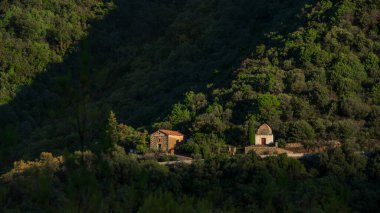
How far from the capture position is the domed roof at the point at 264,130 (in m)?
39.3

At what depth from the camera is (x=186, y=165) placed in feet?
116

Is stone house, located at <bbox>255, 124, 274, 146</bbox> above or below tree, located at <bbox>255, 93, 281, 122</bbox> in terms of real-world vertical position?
below

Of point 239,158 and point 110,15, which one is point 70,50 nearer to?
point 110,15

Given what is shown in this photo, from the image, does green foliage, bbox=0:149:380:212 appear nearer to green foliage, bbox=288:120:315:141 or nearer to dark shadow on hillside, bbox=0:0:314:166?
green foliage, bbox=288:120:315:141

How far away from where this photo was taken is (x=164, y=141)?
3991 cm

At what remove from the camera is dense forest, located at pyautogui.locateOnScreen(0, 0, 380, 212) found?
25.8m

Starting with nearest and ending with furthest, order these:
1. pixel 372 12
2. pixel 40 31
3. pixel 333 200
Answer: pixel 333 200 → pixel 372 12 → pixel 40 31

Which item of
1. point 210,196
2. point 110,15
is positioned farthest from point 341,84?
point 110,15

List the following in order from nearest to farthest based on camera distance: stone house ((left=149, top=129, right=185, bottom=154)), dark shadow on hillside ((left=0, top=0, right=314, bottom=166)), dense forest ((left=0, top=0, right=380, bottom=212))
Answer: dense forest ((left=0, top=0, right=380, bottom=212)) < stone house ((left=149, top=129, right=185, bottom=154)) < dark shadow on hillside ((left=0, top=0, right=314, bottom=166))

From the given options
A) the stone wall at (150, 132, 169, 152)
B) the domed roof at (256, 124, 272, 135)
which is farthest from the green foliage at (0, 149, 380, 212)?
the domed roof at (256, 124, 272, 135)

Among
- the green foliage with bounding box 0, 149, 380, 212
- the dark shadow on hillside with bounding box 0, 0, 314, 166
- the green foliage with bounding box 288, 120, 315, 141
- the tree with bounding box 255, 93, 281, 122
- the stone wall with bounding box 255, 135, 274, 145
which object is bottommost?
the green foliage with bounding box 0, 149, 380, 212

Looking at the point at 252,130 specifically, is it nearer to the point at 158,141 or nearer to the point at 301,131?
the point at 301,131

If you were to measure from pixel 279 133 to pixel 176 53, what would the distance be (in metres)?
21.4

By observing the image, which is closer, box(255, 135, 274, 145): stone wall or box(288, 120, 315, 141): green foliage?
box(255, 135, 274, 145): stone wall
